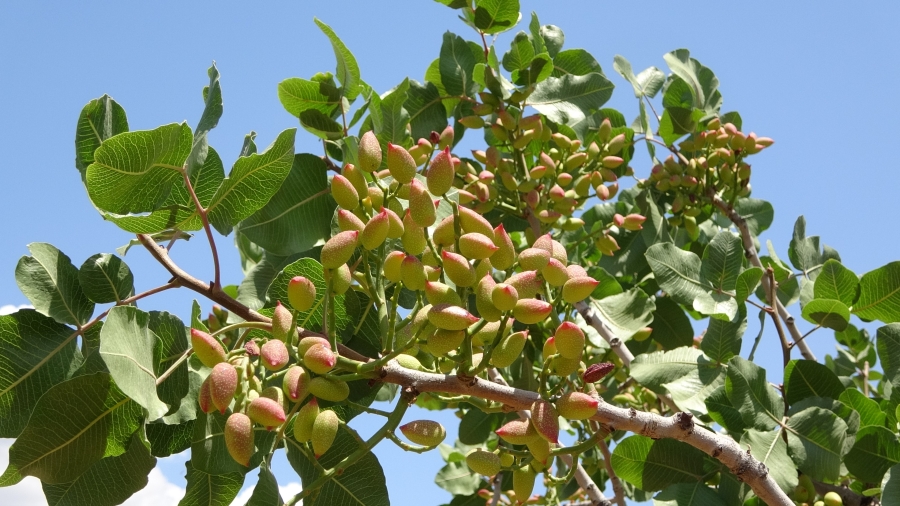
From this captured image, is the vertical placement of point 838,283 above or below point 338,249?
above

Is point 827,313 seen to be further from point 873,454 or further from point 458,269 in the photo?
point 458,269

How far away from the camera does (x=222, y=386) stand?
833mm

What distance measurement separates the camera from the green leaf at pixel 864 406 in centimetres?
148

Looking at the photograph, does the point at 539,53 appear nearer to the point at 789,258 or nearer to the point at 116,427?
the point at 789,258

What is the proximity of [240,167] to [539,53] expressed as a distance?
1024mm

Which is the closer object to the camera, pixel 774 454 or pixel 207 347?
pixel 207 347

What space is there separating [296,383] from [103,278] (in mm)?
458

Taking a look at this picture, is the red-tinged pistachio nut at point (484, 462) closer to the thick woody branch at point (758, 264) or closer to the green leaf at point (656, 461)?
the green leaf at point (656, 461)

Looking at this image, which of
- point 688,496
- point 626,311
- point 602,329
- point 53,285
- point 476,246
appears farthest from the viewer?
point 626,311

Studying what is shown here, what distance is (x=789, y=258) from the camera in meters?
2.10

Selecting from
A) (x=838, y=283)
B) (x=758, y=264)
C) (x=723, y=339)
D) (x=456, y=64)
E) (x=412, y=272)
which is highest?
(x=456, y=64)

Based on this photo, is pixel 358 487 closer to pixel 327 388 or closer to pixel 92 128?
pixel 327 388

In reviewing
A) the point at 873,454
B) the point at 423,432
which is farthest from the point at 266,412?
the point at 873,454

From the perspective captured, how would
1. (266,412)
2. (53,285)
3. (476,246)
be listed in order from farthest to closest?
(53,285)
(476,246)
(266,412)
